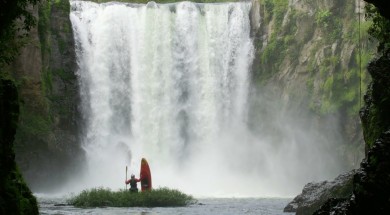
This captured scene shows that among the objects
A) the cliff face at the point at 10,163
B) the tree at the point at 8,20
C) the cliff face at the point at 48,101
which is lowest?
the cliff face at the point at 10,163

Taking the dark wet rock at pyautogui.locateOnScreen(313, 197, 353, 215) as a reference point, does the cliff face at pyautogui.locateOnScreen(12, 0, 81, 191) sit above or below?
above

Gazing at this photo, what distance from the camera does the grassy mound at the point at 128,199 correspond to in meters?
27.5

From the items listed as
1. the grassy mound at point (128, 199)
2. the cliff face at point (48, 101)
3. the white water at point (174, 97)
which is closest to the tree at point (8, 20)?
the grassy mound at point (128, 199)

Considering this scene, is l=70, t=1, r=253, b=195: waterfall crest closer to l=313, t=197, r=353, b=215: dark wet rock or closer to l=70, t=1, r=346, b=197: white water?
l=70, t=1, r=346, b=197: white water

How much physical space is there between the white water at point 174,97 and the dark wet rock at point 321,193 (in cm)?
2183

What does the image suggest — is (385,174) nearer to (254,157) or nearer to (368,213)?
(368,213)

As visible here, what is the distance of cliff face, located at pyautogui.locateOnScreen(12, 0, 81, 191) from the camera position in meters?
42.9

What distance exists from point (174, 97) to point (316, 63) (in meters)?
11.1

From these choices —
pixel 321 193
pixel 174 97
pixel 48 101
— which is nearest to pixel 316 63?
pixel 174 97

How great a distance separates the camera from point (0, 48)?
49.9 ft

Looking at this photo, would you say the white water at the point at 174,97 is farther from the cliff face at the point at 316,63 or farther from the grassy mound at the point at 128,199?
the grassy mound at the point at 128,199

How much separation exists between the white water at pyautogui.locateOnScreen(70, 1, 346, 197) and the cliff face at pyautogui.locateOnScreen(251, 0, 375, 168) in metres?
2.11

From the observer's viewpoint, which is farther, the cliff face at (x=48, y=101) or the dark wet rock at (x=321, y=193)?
the cliff face at (x=48, y=101)

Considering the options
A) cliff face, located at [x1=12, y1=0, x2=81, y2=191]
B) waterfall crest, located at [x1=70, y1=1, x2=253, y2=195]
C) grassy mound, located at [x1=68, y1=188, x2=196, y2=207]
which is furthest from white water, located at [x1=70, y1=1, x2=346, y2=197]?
grassy mound, located at [x1=68, y1=188, x2=196, y2=207]
